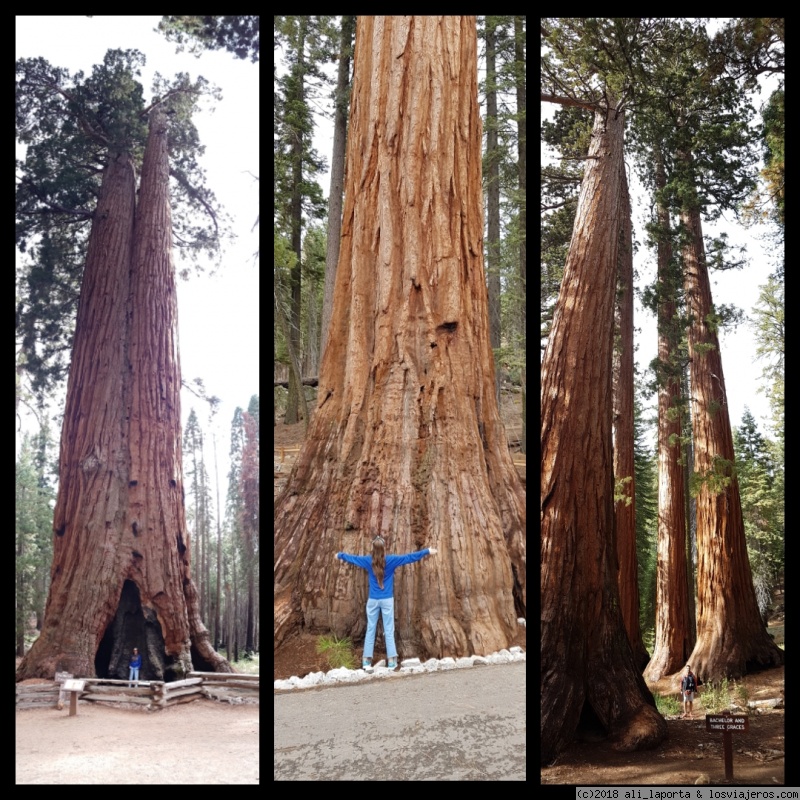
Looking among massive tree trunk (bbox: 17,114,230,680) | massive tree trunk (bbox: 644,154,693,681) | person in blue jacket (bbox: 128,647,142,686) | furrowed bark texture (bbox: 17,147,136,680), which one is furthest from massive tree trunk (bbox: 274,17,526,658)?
massive tree trunk (bbox: 644,154,693,681)

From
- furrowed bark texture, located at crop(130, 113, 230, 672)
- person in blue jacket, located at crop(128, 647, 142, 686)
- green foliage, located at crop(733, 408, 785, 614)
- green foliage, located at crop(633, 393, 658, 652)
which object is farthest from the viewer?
green foliage, located at crop(633, 393, 658, 652)

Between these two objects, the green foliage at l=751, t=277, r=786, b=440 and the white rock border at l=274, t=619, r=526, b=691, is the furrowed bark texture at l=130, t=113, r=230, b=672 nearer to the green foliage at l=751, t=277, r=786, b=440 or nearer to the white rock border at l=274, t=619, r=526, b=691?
the white rock border at l=274, t=619, r=526, b=691

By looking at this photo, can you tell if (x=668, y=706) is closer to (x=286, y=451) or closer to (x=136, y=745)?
(x=286, y=451)

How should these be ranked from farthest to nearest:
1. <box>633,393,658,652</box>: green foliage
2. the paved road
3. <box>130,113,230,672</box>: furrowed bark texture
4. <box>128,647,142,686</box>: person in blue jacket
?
<box>633,393,658,652</box>: green foliage, <box>130,113,230,672</box>: furrowed bark texture, <box>128,647,142,686</box>: person in blue jacket, the paved road

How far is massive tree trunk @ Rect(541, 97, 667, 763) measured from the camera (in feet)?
13.8

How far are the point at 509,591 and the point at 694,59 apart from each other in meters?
3.79

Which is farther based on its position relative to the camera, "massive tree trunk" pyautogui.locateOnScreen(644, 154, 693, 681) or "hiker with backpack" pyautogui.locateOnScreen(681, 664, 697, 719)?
"massive tree trunk" pyautogui.locateOnScreen(644, 154, 693, 681)

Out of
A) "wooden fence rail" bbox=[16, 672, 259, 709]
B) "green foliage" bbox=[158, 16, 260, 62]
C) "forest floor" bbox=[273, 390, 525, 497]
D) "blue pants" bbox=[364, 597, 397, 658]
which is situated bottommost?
"wooden fence rail" bbox=[16, 672, 259, 709]

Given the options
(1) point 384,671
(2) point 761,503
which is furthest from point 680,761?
(1) point 384,671

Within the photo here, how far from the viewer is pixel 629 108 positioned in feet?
16.0

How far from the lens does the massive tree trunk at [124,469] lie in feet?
14.2

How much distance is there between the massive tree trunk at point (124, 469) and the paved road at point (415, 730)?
0.86m

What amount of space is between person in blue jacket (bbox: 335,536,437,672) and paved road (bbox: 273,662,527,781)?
0.17 metres

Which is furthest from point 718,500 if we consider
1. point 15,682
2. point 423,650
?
point 15,682
